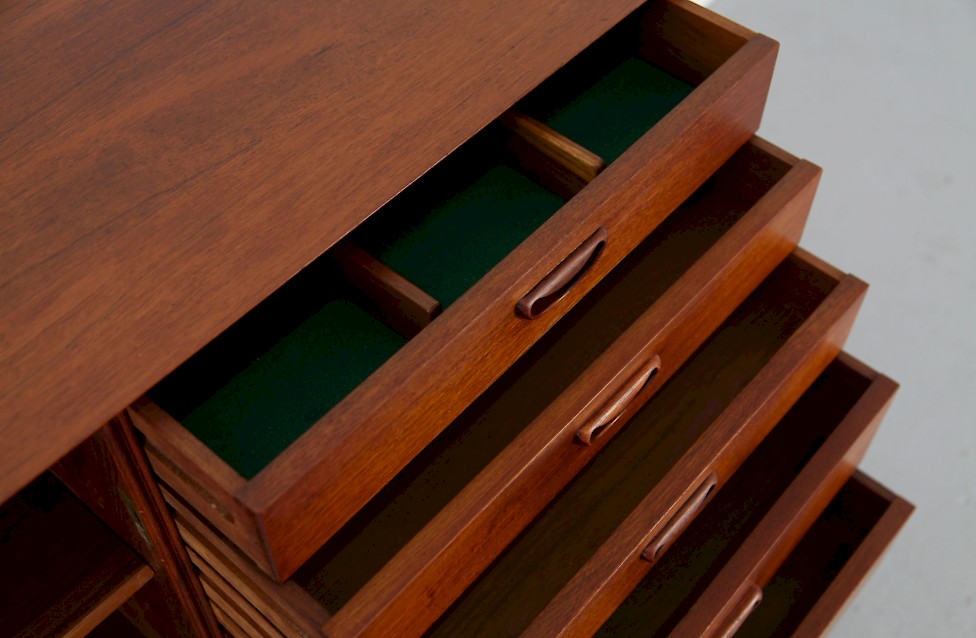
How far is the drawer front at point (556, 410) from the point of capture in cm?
80

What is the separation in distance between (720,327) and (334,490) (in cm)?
50

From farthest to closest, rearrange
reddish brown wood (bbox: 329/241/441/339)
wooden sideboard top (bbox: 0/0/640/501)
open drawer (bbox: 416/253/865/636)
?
open drawer (bbox: 416/253/865/636), reddish brown wood (bbox: 329/241/441/339), wooden sideboard top (bbox: 0/0/640/501)

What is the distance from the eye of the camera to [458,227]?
957mm

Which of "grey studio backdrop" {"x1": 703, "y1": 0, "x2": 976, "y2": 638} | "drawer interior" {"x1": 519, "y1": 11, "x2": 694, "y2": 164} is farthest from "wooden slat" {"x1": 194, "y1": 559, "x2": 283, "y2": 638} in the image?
"grey studio backdrop" {"x1": 703, "y1": 0, "x2": 976, "y2": 638}

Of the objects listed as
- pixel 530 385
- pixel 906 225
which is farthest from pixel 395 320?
pixel 906 225

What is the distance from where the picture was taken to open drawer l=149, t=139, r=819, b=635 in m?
0.80

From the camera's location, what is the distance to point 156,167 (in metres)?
0.79

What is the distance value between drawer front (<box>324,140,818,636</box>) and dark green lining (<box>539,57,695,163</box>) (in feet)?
0.31

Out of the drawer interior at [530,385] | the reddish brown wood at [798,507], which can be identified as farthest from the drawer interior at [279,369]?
the reddish brown wood at [798,507]

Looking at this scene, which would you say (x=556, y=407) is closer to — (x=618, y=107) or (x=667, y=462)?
(x=667, y=462)

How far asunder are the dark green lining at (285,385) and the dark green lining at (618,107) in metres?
0.26

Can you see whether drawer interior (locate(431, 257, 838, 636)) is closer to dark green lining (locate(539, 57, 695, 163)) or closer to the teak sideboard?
the teak sideboard

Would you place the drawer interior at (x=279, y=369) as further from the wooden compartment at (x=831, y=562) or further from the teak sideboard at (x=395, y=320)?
the wooden compartment at (x=831, y=562)

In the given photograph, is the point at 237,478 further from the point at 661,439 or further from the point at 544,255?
the point at 661,439
